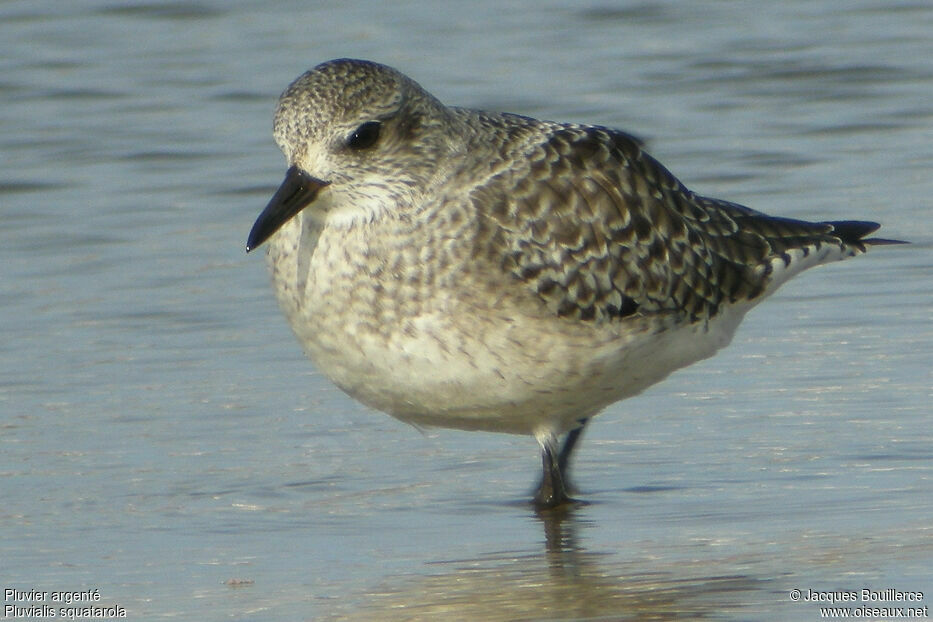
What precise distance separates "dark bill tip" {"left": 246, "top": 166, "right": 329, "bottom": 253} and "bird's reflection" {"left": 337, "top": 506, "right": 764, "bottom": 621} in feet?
5.02

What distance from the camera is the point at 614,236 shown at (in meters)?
8.84

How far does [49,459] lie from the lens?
9172 millimetres

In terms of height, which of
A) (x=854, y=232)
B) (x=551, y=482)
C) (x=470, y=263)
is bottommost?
(x=551, y=482)

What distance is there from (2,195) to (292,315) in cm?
585

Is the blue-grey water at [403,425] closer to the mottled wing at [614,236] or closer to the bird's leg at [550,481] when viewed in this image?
the bird's leg at [550,481]

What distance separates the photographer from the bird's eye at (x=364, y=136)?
8.12m

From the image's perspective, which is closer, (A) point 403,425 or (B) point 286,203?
(B) point 286,203

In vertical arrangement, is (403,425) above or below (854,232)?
below

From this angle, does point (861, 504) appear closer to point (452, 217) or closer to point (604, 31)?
point (452, 217)

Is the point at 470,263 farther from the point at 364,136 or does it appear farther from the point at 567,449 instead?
the point at 567,449

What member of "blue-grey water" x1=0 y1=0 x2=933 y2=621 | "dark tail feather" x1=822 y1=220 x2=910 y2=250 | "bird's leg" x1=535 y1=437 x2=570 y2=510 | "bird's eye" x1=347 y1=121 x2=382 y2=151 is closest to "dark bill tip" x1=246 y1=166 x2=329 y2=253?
Answer: "bird's eye" x1=347 y1=121 x2=382 y2=151

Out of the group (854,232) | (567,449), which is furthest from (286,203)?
(854,232)

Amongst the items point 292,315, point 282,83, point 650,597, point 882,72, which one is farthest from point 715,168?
point 650,597

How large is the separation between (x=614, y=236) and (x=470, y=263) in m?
0.93
